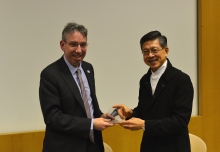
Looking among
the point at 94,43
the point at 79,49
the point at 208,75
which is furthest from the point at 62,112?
the point at 208,75

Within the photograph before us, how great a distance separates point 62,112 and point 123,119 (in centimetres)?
49

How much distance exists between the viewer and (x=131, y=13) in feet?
9.11

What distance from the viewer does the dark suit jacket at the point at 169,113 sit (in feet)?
5.36

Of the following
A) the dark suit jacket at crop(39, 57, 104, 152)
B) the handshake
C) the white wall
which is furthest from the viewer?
the white wall

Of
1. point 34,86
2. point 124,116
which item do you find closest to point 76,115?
point 124,116

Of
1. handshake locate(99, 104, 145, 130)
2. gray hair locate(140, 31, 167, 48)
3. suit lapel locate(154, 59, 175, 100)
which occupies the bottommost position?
handshake locate(99, 104, 145, 130)

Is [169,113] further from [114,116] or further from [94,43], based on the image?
[94,43]

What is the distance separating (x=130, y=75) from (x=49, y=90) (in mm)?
1380

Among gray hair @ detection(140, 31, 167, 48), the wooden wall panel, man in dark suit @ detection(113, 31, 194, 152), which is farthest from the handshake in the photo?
the wooden wall panel

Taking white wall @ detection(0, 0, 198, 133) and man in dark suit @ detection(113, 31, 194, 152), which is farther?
white wall @ detection(0, 0, 198, 133)

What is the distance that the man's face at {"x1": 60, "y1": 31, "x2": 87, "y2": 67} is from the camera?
5.32 ft

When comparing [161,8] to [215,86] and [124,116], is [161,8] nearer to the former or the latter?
[215,86]

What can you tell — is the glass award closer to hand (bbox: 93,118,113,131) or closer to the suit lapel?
hand (bbox: 93,118,113,131)

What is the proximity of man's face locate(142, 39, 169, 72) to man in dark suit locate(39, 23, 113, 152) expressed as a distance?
42 centimetres
